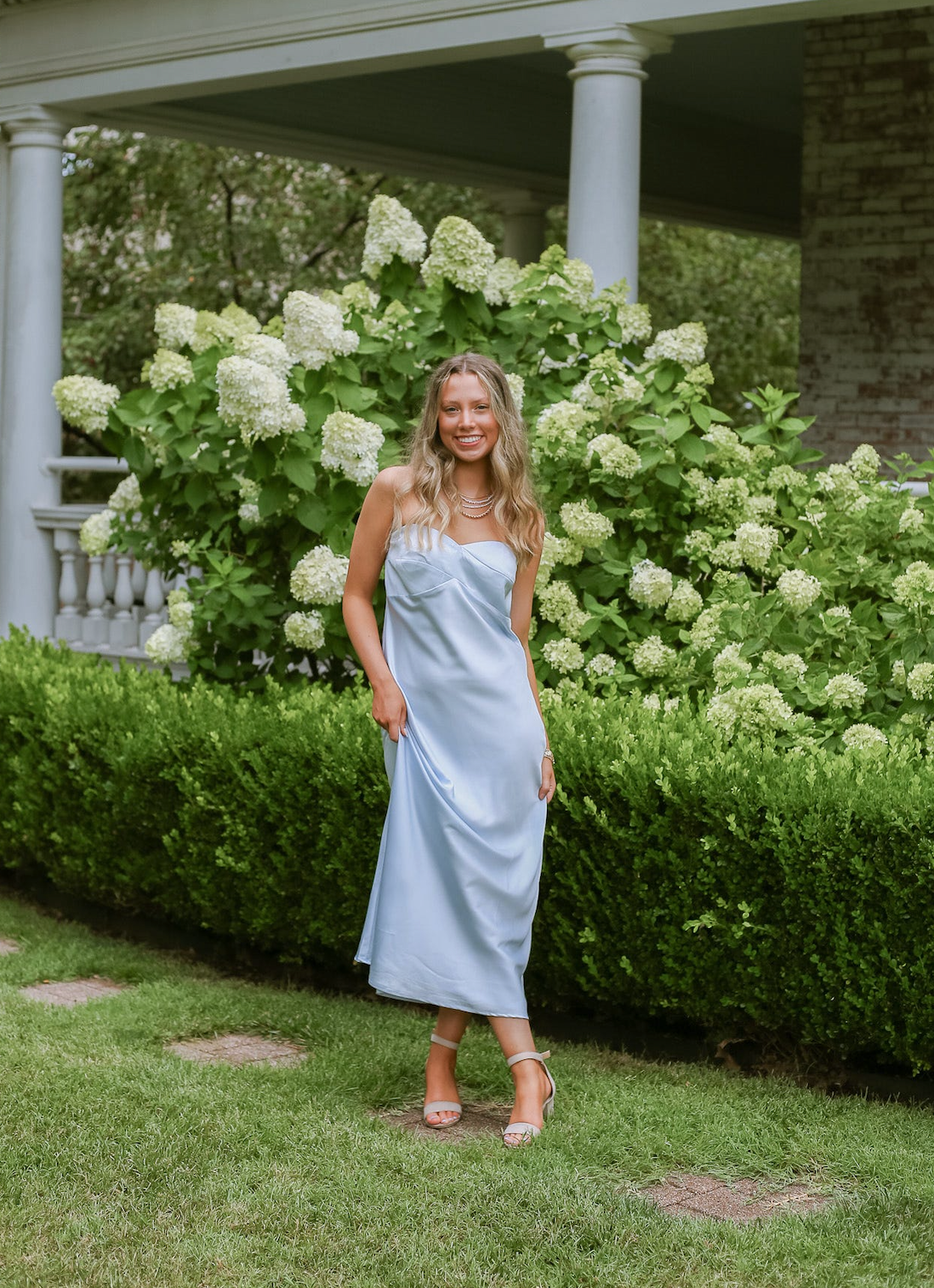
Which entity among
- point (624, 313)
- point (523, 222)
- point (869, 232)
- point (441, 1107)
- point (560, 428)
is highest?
point (523, 222)

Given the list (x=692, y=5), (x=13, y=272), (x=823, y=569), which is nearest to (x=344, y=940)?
(x=823, y=569)

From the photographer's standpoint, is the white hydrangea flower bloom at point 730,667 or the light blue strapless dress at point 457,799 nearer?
the light blue strapless dress at point 457,799

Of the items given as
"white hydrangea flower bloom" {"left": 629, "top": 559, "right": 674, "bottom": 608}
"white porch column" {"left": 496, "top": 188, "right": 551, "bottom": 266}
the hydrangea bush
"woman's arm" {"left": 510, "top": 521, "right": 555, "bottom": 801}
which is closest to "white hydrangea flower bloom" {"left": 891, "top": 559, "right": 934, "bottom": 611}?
the hydrangea bush

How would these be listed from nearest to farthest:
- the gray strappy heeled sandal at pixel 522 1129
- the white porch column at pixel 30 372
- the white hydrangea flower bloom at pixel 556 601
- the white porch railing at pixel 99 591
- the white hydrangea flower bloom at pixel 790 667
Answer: the gray strappy heeled sandal at pixel 522 1129, the white hydrangea flower bloom at pixel 790 667, the white hydrangea flower bloom at pixel 556 601, the white porch railing at pixel 99 591, the white porch column at pixel 30 372

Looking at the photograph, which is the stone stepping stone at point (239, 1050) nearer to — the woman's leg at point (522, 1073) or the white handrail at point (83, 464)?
the woman's leg at point (522, 1073)

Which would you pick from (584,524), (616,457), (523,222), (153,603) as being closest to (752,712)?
(584,524)

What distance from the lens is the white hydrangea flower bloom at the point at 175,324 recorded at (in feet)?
20.6

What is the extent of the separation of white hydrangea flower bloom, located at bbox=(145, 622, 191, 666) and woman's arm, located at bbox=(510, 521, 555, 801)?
2.13 metres

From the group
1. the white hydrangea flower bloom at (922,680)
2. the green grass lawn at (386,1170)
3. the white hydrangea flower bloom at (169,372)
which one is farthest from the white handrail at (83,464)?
the white hydrangea flower bloom at (922,680)

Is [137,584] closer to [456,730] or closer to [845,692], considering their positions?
[845,692]

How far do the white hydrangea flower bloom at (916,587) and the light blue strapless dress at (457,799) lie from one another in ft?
5.28

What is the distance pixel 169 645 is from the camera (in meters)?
6.15

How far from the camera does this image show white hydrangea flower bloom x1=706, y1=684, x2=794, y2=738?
506 centimetres

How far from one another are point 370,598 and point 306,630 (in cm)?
159
